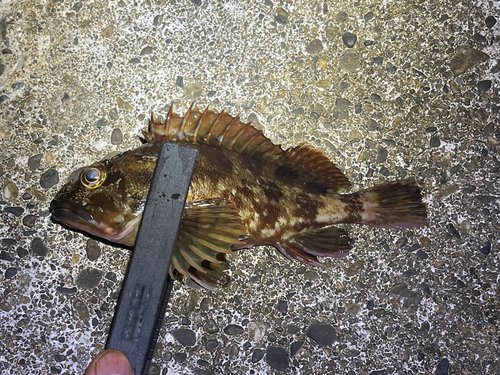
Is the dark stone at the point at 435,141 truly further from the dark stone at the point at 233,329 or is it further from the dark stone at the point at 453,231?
the dark stone at the point at 233,329

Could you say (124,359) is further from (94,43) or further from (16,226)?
(94,43)

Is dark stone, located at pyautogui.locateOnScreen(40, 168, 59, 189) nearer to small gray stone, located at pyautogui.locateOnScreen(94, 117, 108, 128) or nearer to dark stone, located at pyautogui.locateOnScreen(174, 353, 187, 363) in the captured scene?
small gray stone, located at pyautogui.locateOnScreen(94, 117, 108, 128)

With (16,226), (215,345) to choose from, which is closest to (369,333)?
(215,345)

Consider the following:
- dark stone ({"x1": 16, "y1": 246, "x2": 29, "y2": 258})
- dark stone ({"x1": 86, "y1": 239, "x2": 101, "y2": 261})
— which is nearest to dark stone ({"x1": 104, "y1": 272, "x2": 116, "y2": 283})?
dark stone ({"x1": 86, "y1": 239, "x2": 101, "y2": 261})

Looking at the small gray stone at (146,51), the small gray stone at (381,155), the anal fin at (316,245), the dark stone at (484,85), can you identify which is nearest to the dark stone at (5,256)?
the small gray stone at (146,51)

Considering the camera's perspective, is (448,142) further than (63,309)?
Yes

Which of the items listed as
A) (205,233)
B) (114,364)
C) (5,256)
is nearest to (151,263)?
(205,233)

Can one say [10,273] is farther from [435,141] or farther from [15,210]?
[435,141]
